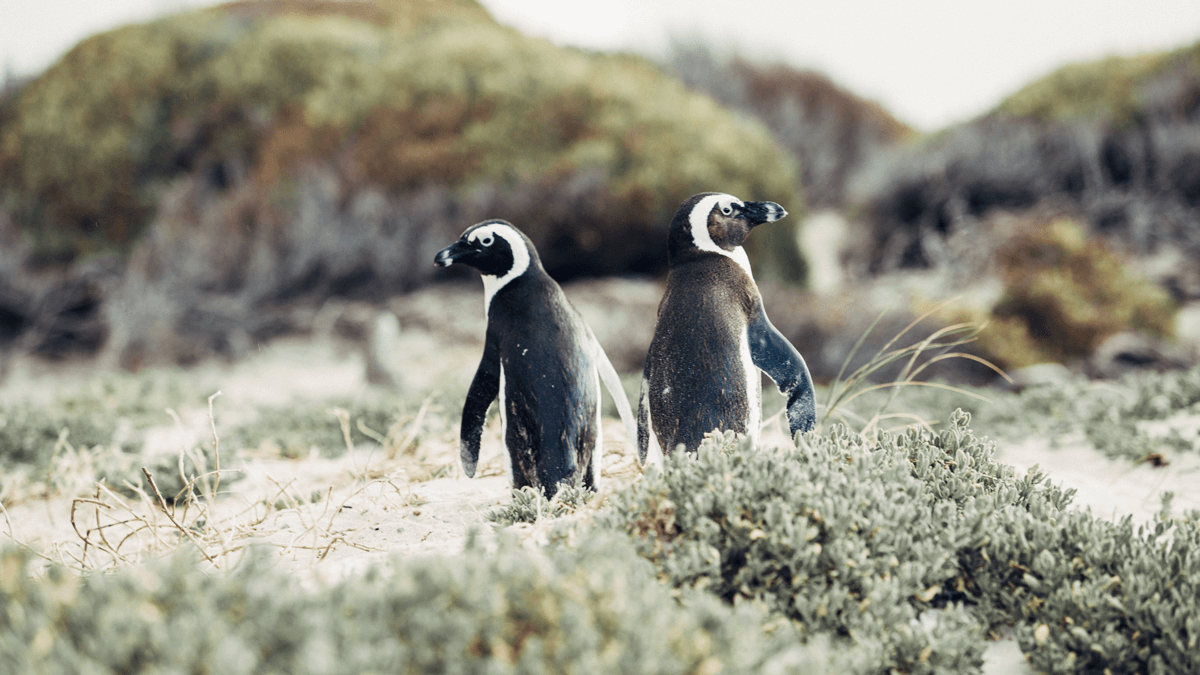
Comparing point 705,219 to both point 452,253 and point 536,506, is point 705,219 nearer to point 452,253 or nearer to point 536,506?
point 452,253

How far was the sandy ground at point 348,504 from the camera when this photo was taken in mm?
2336

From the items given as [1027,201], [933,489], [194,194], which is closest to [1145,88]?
[1027,201]

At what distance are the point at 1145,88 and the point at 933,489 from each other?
44.9 feet

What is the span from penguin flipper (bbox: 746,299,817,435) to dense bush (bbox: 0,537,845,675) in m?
1.12

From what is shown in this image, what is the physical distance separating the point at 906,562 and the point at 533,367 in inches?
52.4

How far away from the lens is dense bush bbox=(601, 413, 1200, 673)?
178 centimetres

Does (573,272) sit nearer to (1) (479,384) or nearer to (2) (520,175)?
(2) (520,175)

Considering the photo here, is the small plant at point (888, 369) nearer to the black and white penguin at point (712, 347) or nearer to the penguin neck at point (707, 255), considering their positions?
the black and white penguin at point (712, 347)

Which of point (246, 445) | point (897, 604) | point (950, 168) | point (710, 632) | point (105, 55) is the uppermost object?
point (105, 55)

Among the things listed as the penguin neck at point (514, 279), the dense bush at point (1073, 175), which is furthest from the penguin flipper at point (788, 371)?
the dense bush at point (1073, 175)

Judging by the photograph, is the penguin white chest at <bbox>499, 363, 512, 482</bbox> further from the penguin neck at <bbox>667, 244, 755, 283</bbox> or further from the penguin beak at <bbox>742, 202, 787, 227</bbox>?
the penguin beak at <bbox>742, 202, 787, 227</bbox>

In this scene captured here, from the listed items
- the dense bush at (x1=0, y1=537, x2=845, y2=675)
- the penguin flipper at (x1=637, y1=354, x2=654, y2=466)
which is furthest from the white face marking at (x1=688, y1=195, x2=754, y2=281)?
the dense bush at (x1=0, y1=537, x2=845, y2=675)

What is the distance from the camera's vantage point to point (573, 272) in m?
10.2

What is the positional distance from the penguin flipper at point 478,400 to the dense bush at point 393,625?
48.6 inches
